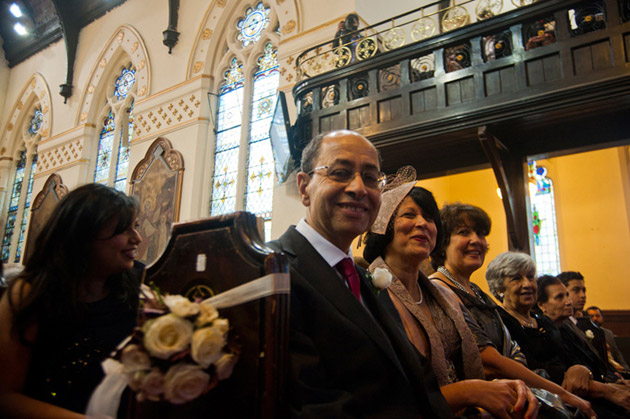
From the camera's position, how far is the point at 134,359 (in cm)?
91

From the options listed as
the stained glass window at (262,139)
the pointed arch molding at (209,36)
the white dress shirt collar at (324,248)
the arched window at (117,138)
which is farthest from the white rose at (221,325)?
the arched window at (117,138)

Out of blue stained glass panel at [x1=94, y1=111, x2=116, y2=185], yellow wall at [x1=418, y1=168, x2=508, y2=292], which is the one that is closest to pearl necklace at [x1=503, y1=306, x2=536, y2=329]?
yellow wall at [x1=418, y1=168, x2=508, y2=292]

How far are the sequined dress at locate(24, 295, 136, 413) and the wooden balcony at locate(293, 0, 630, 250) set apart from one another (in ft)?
11.9

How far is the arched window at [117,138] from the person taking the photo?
9.57 metres

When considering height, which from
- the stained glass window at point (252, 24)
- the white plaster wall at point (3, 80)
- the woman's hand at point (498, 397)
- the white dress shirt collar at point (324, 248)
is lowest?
the woman's hand at point (498, 397)

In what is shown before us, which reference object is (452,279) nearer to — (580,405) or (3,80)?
(580,405)

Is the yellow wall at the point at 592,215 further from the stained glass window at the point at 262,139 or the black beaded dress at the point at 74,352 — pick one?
the black beaded dress at the point at 74,352

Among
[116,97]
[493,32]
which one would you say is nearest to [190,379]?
[493,32]

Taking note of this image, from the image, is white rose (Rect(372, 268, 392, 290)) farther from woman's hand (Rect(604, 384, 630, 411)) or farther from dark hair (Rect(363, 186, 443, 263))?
woman's hand (Rect(604, 384, 630, 411))

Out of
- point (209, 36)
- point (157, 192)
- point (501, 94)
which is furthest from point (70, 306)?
point (209, 36)

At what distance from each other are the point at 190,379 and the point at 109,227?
2.96ft

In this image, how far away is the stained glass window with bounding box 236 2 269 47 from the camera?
8203 millimetres

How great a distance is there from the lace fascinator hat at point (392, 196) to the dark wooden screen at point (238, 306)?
3.61 ft

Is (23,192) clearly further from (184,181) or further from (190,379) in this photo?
(190,379)
